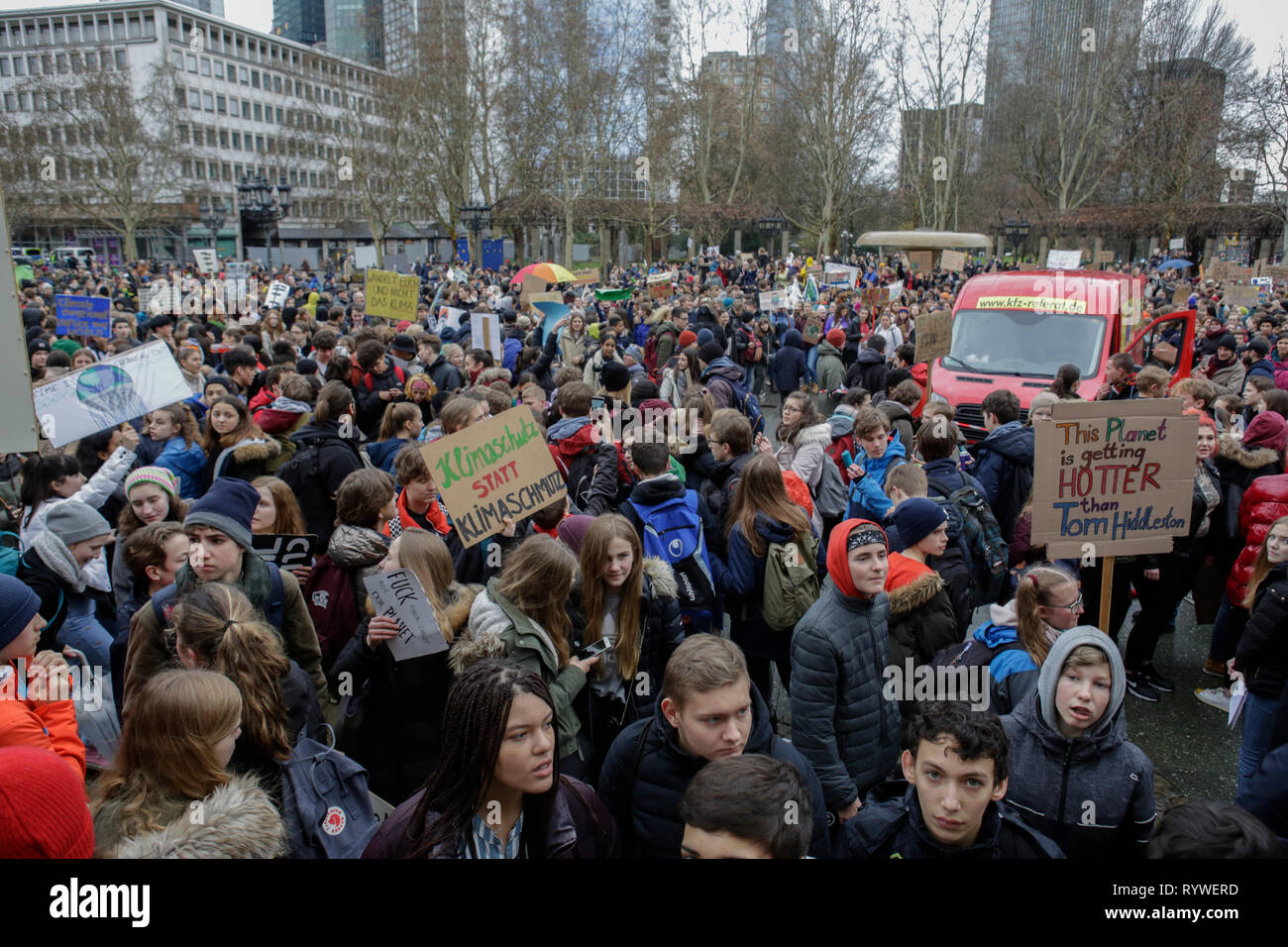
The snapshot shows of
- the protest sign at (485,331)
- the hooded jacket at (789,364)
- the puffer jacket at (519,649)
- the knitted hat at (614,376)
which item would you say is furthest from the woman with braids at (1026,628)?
the hooded jacket at (789,364)

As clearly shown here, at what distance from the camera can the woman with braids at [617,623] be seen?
3.45m

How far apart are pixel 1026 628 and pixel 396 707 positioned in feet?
8.08

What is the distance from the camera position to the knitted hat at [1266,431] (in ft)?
19.0

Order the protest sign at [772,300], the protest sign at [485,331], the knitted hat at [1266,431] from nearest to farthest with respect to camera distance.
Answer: the knitted hat at [1266,431] < the protest sign at [485,331] < the protest sign at [772,300]

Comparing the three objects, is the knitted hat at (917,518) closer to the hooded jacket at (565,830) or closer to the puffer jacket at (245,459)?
the hooded jacket at (565,830)

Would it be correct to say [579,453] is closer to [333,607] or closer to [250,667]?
[333,607]

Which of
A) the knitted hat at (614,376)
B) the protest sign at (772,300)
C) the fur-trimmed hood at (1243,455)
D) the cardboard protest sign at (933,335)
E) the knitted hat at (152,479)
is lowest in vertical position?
the fur-trimmed hood at (1243,455)

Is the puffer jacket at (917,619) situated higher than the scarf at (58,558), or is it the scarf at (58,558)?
the scarf at (58,558)

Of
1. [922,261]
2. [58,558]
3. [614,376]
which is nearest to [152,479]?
[58,558]

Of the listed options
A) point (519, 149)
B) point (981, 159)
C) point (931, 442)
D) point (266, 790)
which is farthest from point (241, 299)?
point (981, 159)

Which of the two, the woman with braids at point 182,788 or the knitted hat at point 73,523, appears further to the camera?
the knitted hat at point 73,523

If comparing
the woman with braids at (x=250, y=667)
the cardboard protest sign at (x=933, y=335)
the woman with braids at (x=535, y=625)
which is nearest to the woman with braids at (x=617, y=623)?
the woman with braids at (x=535, y=625)

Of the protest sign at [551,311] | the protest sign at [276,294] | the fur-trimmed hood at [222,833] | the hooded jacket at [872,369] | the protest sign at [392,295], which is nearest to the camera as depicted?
the fur-trimmed hood at [222,833]
